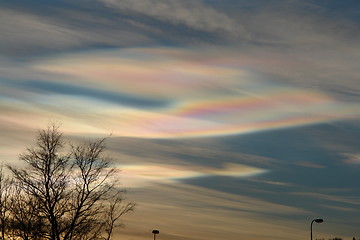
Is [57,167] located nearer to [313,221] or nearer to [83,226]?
[83,226]

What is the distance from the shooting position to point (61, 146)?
55812mm

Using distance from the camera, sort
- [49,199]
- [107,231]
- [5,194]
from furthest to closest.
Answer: [107,231] → [5,194] → [49,199]

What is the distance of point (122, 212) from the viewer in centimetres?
7106

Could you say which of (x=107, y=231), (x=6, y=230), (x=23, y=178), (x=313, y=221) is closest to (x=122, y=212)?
(x=107, y=231)

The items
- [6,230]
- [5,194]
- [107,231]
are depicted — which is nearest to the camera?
[6,230]

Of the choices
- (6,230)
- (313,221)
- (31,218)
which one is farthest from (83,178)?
(313,221)

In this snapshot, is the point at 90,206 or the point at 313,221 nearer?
the point at 90,206

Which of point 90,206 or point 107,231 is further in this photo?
point 107,231

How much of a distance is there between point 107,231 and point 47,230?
19.2 m

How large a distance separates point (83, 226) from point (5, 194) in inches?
705

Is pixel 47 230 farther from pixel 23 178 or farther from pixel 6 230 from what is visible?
pixel 6 230

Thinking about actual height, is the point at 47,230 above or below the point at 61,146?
below

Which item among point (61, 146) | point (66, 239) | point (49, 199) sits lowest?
point (66, 239)

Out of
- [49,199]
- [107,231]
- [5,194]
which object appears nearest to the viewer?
[49,199]
